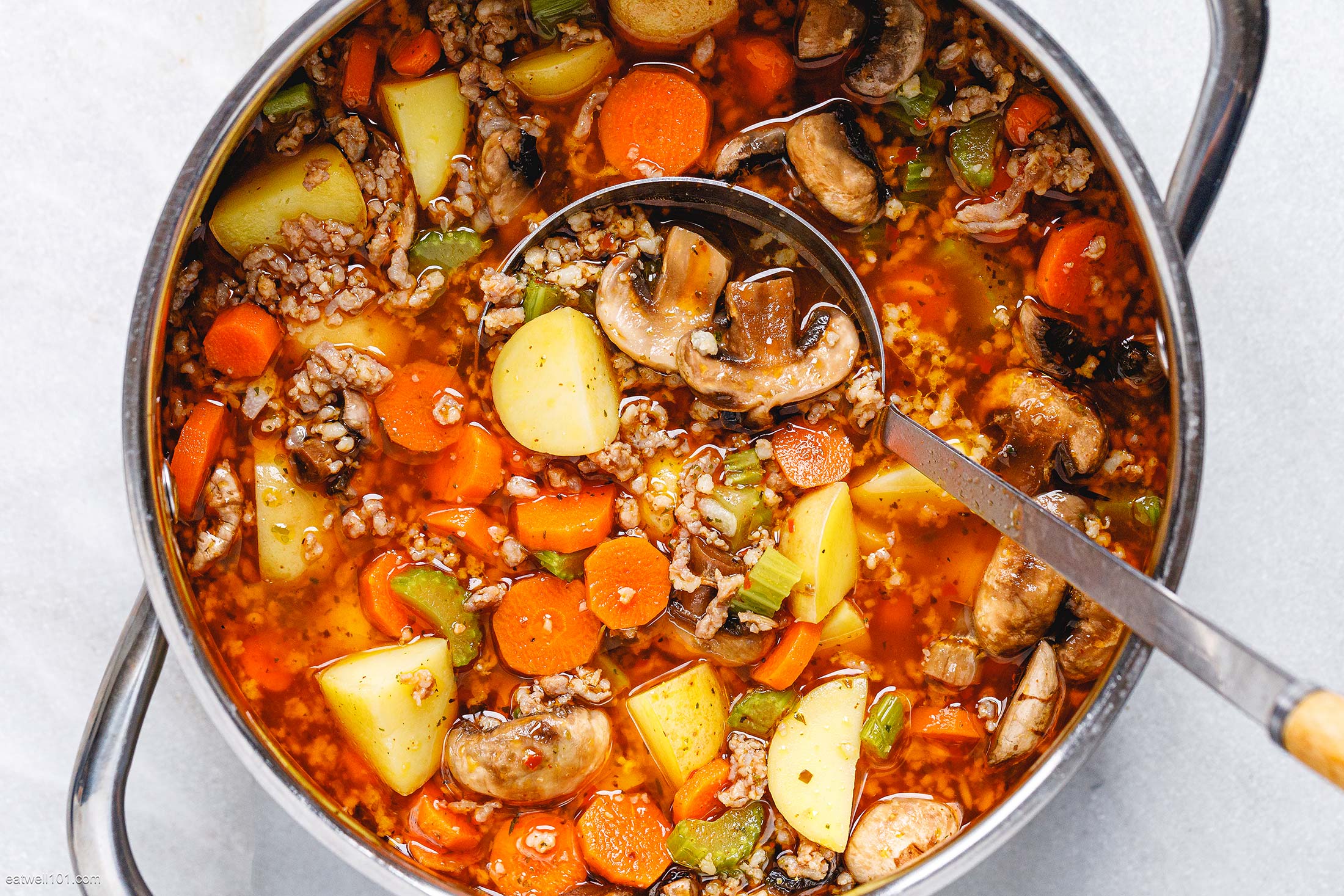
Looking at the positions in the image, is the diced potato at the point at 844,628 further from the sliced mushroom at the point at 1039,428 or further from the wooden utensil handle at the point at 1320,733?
the wooden utensil handle at the point at 1320,733

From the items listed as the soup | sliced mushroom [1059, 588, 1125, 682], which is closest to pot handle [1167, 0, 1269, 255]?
the soup

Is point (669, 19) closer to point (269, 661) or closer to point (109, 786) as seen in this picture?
point (269, 661)

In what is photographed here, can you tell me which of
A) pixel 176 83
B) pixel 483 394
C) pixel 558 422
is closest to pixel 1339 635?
pixel 558 422

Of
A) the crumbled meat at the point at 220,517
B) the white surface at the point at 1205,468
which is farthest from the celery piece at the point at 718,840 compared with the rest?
the crumbled meat at the point at 220,517

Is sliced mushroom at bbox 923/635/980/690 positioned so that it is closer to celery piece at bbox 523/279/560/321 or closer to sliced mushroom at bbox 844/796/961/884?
sliced mushroom at bbox 844/796/961/884

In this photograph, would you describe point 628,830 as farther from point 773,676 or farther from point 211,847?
point 211,847

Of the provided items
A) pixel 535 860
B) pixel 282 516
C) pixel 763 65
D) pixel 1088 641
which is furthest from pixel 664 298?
pixel 535 860
